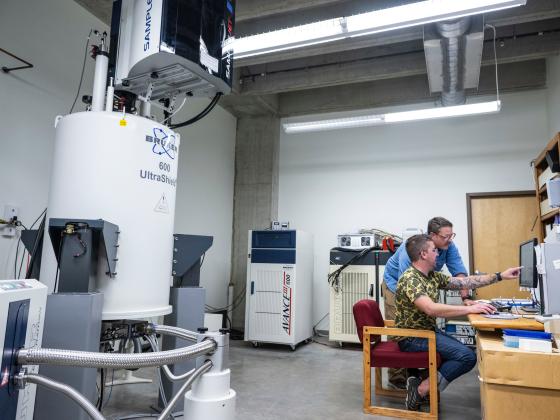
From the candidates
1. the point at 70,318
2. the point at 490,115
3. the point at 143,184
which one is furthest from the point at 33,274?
the point at 490,115

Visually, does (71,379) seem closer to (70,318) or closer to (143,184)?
(70,318)

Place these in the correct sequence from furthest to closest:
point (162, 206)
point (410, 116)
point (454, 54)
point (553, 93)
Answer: point (553, 93), point (410, 116), point (454, 54), point (162, 206)

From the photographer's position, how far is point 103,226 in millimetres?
1683

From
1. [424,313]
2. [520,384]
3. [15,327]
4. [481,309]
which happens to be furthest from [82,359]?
[481,309]

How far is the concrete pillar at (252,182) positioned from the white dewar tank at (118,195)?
12.5 ft

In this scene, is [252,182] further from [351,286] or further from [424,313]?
[424,313]

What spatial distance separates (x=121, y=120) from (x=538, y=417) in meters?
2.27

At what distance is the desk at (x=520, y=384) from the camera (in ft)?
5.68

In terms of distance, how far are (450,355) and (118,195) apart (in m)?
2.09

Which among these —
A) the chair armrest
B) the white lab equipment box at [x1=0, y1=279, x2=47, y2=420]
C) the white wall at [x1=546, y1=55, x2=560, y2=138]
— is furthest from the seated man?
the white wall at [x1=546, y1=55, x2=560, y2=138]

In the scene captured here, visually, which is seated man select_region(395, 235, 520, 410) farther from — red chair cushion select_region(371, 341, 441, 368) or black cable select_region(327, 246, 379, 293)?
black cable select_region(327, 246, 379, 293)

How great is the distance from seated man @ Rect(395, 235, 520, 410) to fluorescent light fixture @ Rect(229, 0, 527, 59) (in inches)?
58.4

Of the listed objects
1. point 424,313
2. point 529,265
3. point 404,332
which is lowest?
point 404,332

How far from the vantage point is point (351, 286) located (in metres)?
4.74
